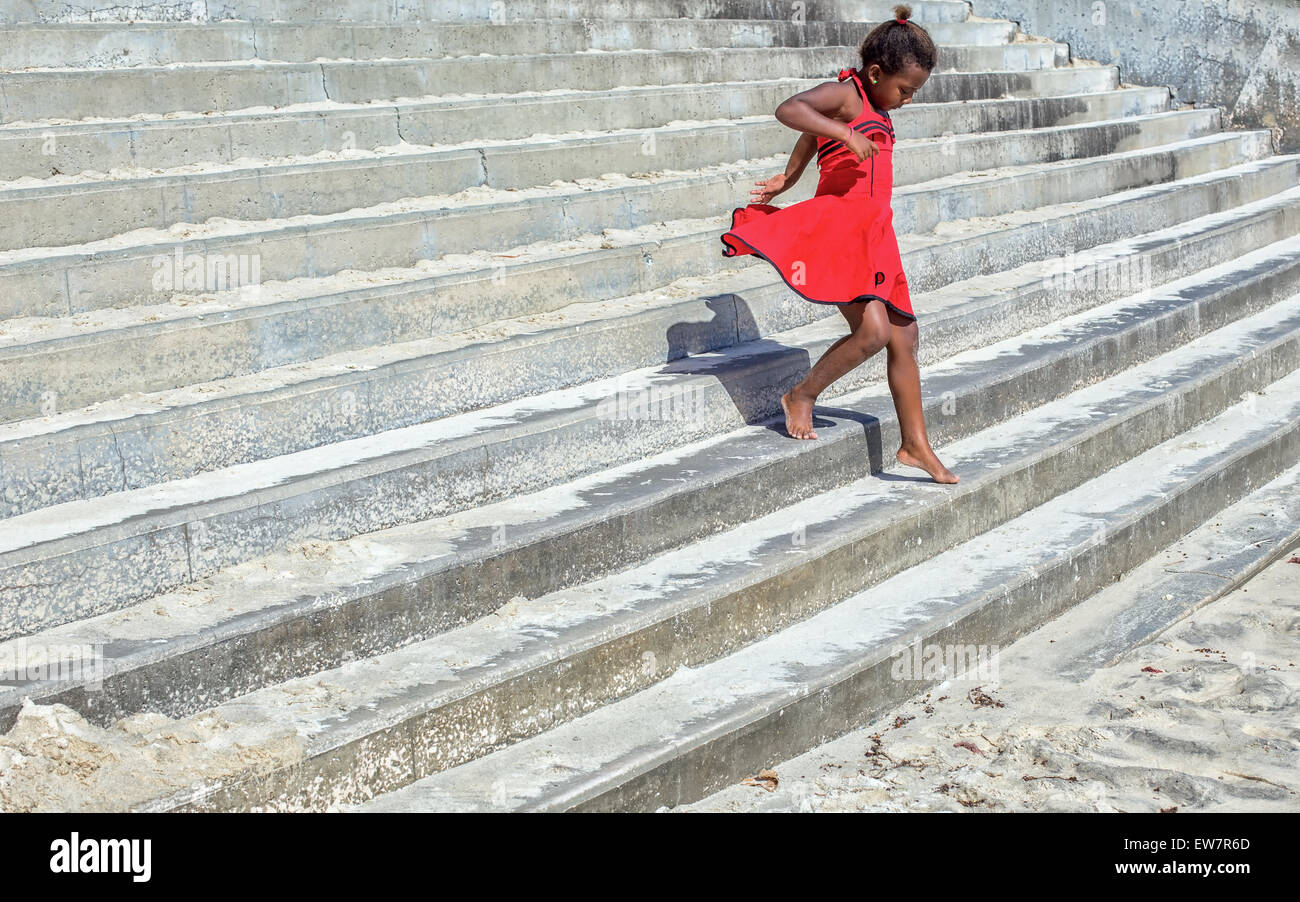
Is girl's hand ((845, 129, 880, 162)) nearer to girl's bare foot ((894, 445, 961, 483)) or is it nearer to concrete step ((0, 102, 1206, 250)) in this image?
girl's bare foot ((894, 445, 961, 483))

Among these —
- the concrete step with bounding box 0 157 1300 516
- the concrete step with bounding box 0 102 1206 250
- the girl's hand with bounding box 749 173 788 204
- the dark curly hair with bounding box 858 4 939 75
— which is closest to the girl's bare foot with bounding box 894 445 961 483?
the concrete step with bounding box 0 157 1300 516

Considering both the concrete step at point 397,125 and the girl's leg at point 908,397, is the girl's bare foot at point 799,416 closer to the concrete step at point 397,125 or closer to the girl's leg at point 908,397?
the girl's leg at point 908,397

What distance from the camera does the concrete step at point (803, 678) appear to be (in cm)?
347

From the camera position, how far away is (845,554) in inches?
187

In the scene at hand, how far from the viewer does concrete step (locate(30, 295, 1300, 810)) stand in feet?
11.4

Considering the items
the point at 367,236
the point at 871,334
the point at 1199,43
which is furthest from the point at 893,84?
the point at 1199,43

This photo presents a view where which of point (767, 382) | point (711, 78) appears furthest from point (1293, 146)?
point (767, 382)

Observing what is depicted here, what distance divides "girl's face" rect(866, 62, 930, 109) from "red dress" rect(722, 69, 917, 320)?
0.04 m

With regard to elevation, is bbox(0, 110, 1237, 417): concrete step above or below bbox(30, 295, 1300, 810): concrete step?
above

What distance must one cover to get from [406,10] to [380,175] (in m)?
2.33

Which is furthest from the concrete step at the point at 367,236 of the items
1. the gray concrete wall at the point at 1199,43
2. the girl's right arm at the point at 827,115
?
→ the gray concrete wall at the point at 1199,43

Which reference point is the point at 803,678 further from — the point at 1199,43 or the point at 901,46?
the point at 1199,43

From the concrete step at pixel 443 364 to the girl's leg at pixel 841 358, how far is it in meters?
0.40
